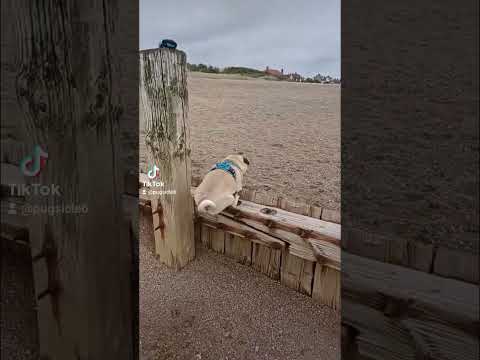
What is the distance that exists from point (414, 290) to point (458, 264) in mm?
68

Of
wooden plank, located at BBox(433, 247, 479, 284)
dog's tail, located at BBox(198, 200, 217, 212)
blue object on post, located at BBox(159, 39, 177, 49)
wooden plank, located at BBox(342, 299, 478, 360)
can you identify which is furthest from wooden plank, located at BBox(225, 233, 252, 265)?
wooden plank, located at BBox(433, 247, 479, 284)

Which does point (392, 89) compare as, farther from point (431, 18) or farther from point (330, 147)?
point (330, 147)

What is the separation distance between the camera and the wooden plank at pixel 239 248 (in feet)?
7.32

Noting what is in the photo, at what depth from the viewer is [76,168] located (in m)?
0.68

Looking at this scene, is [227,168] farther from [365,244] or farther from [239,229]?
[365,244]

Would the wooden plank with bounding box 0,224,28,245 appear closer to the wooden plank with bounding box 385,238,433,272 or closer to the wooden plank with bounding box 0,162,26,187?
the wooden plank with bounding box 0,162,26,187

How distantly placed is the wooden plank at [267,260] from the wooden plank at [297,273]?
0.15 ft

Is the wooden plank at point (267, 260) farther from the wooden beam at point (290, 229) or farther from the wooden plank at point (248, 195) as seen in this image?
the wooden plank at point (248, 195)

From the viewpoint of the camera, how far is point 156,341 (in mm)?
1755

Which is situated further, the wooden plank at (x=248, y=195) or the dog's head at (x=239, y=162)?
→ the dog's head at (x=239, y=162)

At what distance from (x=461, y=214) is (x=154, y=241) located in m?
2.40

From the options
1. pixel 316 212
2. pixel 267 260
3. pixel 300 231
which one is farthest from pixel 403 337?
pixel 267 260

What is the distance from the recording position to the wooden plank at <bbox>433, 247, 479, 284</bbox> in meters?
0.36

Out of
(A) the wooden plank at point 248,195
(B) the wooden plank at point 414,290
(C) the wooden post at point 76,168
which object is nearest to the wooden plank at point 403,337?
(B) the wooden plank at point 414,290
